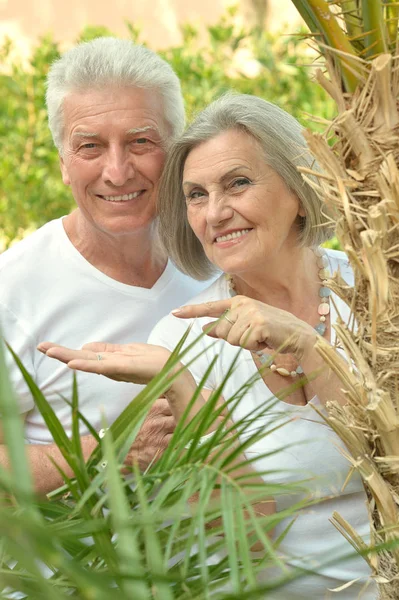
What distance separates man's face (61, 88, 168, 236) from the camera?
8.70 ft

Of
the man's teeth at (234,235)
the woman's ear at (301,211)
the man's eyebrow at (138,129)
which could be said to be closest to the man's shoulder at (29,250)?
the man's eyebrow at (138,129)

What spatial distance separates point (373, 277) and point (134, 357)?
1.99ft

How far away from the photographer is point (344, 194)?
1749 millimetres

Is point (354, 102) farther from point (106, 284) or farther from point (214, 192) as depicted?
point (106, 284)

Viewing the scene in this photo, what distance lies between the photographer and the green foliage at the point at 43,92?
571cm

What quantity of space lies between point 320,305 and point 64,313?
2.53 ft

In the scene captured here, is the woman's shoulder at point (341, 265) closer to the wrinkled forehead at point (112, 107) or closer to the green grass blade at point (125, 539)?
the wrinkled forehead at point (112, 107)

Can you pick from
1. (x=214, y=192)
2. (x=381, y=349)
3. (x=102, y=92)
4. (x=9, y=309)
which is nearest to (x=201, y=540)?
(x=381, y=349)

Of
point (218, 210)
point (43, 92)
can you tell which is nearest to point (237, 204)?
point (218, 210)

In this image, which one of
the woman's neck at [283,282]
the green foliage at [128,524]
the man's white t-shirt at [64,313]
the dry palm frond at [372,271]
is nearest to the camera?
the green foliage at [128,524]

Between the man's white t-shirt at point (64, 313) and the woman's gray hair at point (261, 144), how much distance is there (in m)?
0.24

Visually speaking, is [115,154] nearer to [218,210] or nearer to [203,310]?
[218,210]

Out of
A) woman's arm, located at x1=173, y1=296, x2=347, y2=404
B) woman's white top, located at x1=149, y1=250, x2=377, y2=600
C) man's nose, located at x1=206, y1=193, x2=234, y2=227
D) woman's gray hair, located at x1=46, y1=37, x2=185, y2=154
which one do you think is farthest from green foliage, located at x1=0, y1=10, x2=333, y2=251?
woman's arm, located at x1=173, y1=296, x2=347, y2=404

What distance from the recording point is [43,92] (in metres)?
5.94
